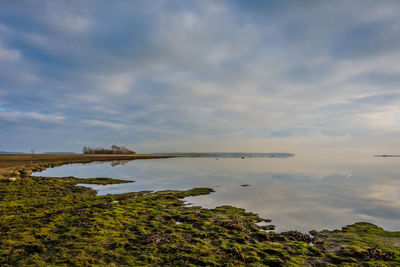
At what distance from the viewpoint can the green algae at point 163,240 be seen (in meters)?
10.5

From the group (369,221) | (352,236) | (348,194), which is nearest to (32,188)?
(352,236)

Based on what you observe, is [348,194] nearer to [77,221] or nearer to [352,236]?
[352,236]

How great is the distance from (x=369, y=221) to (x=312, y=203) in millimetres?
6959

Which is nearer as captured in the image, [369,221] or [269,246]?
→ [269,246]

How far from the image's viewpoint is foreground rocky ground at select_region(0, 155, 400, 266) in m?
10.5

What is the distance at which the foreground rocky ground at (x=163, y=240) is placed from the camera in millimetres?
10516

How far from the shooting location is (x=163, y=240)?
1270cm

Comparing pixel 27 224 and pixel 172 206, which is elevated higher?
pixel 27 224

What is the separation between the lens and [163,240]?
12.7 meters

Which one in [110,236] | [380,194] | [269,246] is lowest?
[380,194]

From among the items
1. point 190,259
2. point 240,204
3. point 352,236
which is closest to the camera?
point 190,259

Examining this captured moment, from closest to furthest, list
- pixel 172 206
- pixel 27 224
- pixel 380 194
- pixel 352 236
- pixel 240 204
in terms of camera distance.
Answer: pixel 27 224
pixel 352 236
pixel 172 206
pixel 240 204
pixel 380 194

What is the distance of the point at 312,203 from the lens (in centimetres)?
2734

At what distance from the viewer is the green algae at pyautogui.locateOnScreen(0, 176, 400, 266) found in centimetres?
1049
